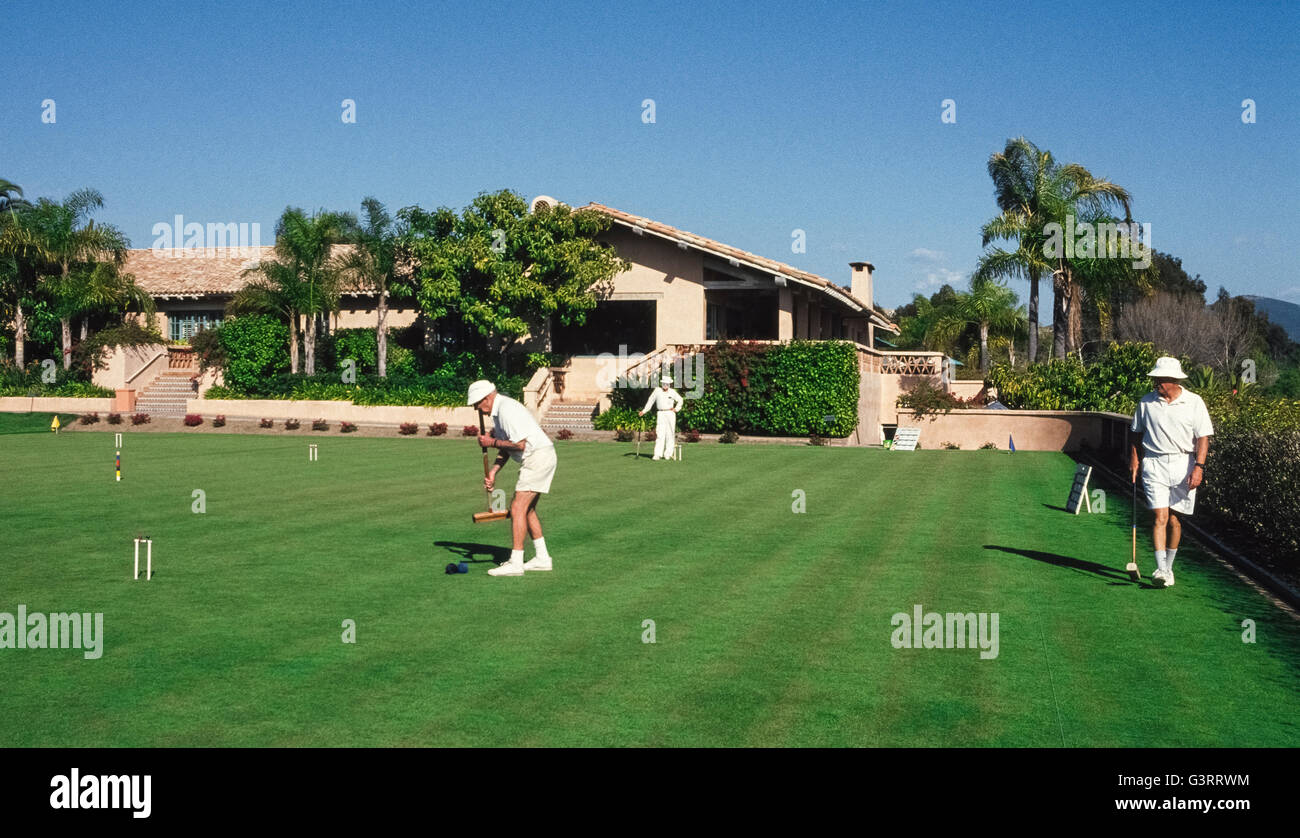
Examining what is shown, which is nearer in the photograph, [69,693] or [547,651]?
[69,693]

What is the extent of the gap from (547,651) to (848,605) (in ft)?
9.62

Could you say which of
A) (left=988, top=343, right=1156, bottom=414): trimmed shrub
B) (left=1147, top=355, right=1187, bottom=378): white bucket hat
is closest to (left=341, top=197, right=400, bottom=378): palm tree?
(left=988, top=343, right=1156, bottom=414): trimmed shrub

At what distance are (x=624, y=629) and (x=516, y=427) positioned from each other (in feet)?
8.91

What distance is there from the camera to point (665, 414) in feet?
78.3

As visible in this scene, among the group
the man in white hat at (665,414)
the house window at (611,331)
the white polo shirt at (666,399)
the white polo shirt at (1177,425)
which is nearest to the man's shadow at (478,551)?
the white polo shirt at (1177,425)

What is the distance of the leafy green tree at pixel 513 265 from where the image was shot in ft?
115

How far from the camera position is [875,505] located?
53.7 feet

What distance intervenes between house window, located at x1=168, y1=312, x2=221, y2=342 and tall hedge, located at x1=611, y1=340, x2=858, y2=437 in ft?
74.8

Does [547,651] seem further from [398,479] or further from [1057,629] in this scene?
[398,479]

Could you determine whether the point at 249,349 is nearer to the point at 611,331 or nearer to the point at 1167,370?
the point at 611,331

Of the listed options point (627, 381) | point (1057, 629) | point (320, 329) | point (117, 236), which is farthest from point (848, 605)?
point (117, 236)

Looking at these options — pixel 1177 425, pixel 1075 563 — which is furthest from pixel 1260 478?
pixel 1177 425
